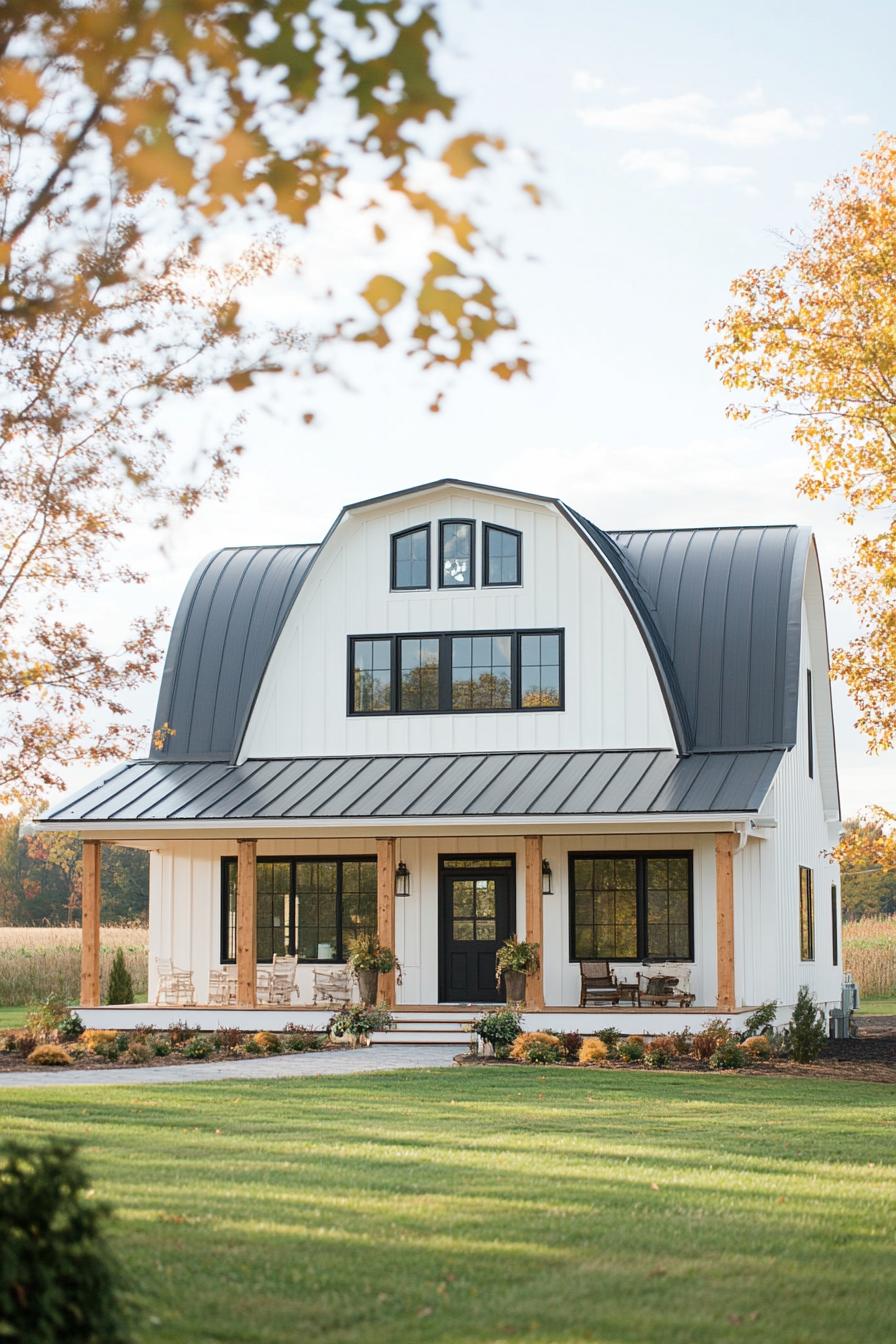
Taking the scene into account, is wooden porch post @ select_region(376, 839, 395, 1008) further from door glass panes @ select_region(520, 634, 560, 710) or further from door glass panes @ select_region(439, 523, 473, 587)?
door glass panes @ select_region(439, 523, 473, 587)

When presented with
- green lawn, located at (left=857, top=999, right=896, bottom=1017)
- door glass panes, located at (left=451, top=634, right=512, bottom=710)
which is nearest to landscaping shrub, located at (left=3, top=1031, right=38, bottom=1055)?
door glass panes, located at (left=451, top=634, right=512, bottom=710)

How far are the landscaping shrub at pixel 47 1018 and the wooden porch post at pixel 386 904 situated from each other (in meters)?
4.19

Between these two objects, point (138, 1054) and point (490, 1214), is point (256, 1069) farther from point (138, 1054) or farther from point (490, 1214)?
point (490, 1214)

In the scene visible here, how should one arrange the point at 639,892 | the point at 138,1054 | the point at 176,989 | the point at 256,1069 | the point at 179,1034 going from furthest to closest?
the point at 176,989, the point at 639,892, the point at 179,1034, the point at 138,1054, the point at 256,1069

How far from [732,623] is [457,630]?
13.2ft

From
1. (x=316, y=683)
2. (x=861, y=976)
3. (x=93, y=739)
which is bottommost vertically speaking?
(x=861, y=976)

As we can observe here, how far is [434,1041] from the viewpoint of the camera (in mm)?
21500

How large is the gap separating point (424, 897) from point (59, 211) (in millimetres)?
16935

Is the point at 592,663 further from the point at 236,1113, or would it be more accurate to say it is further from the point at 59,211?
the point at 59,211

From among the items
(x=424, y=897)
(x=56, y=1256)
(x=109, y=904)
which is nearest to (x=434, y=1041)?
(x=424, y=897)

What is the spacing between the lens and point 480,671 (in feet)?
81.8

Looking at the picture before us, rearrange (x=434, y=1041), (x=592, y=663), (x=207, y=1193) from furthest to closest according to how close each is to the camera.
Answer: (x=592, y=663) → (x=434, y=1041) → (x=207, y=1193)

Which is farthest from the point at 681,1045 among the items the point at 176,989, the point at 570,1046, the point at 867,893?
the point at 867,893

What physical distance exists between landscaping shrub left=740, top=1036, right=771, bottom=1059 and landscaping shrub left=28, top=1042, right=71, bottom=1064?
296 inches
